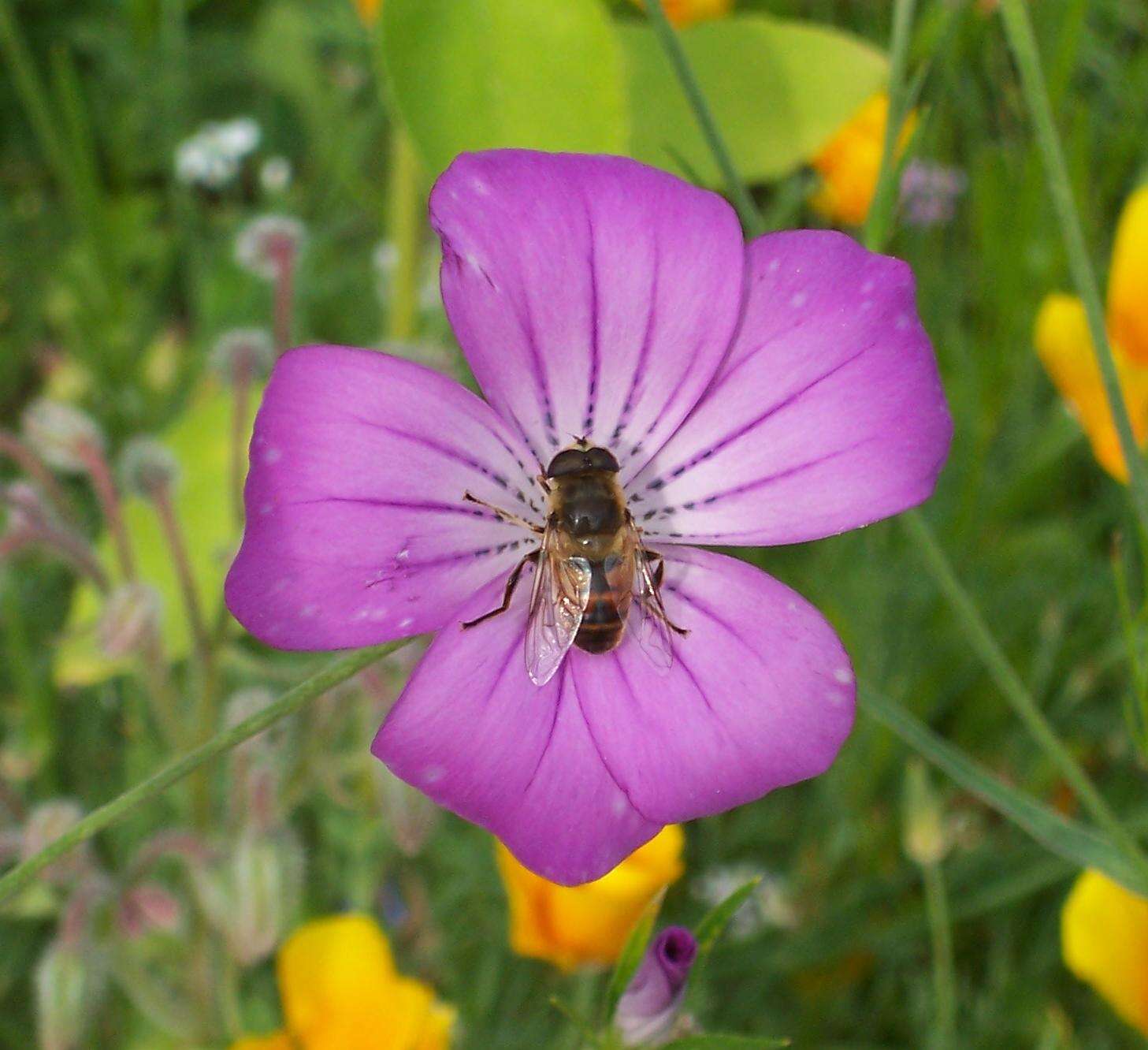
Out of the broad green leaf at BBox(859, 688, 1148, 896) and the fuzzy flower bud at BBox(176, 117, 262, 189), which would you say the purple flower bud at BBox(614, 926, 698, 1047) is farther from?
the fuzzy flower bud at BBox(176, 117, 262, 189)

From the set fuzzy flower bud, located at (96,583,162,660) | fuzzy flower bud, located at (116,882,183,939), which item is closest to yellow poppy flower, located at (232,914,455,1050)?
fuzzy flower bud, located at (116,882,183,939)

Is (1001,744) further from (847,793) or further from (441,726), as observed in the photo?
(441,726)

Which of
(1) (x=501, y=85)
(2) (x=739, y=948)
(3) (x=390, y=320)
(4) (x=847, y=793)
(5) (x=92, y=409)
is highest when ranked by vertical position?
(1) (x=501, y=85)

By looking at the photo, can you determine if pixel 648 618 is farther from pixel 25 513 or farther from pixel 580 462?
pixel 25 513

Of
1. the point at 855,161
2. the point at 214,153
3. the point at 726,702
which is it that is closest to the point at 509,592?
the point at 726,702

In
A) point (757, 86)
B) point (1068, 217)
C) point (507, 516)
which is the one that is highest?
point (1068, 217)

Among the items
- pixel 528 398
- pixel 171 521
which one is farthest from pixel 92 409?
pixel 528 398
